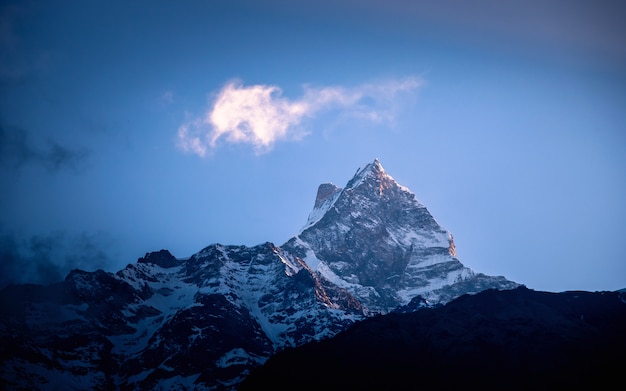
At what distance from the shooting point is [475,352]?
16950 centimetres

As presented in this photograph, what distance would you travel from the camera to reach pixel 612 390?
140m

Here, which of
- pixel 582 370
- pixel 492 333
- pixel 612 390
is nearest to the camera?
pixel 612 390

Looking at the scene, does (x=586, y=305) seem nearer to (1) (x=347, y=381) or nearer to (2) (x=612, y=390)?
(2) (x=612, y=390)

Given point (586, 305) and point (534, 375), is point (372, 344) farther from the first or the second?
point (586, 305)

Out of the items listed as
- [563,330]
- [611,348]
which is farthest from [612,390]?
[563,330]

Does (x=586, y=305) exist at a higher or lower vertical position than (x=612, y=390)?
higher

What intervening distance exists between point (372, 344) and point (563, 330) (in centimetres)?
5014

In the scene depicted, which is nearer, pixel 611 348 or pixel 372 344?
pixel 611 348

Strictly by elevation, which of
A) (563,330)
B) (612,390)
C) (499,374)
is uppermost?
(563,330)

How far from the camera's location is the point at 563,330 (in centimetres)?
17450

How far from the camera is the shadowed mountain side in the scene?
155 meters

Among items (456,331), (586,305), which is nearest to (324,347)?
(456,331)

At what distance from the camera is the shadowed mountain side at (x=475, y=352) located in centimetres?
15500

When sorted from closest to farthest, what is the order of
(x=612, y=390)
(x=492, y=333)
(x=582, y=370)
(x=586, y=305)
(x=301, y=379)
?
(x=612, y=390)
(x=582, y=370)
(x=301, y=379)
(x=492, y=333)
(x=586, y=305)
